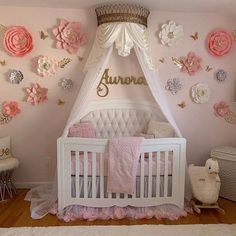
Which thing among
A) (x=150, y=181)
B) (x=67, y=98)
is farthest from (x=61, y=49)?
(x=150, y=181)

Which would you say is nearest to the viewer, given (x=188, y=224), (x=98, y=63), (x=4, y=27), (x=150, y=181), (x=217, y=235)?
(x=217, y=235)

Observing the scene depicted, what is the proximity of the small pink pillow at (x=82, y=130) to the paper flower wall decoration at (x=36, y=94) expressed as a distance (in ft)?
2.00

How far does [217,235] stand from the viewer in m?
2.52

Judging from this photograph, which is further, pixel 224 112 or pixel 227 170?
pixel 224 112

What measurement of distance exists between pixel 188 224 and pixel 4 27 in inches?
123

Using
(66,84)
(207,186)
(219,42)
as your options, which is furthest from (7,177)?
(219,42)

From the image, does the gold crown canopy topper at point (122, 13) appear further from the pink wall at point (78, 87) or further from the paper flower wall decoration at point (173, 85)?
the paper flower wall decoration at point (173, 85)

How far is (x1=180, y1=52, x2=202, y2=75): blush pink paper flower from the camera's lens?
12.1 ft

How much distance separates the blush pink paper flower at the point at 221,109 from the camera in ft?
12.4

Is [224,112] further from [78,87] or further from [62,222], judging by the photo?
[62,222]

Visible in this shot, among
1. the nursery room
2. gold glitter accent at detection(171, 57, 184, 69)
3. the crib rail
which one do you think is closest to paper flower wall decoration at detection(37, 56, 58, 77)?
the nursery room

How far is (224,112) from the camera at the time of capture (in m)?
3.81

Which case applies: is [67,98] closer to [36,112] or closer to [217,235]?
[36,112]

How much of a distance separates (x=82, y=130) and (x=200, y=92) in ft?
5.33
